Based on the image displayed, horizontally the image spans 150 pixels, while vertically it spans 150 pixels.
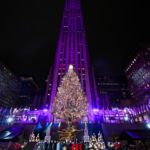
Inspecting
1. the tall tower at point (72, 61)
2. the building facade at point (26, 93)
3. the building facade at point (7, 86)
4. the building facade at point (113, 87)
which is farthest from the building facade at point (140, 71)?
the building facade at point (7, 86)

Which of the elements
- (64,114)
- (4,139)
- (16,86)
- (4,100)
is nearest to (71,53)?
(64,114)

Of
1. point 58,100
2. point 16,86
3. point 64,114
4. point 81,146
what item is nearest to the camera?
point 81,146

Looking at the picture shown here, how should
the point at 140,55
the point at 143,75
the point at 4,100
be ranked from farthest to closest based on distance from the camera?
1. the point at 4,100
2. the point at 140,55
3. the point at 143,75

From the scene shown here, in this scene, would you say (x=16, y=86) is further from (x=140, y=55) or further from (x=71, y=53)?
(x=140, y=55)

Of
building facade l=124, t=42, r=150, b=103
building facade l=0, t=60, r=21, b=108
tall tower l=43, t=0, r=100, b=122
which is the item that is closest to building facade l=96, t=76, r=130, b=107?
building facade l=124, t=42, r=150, b=103

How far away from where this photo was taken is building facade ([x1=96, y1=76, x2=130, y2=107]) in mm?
89912

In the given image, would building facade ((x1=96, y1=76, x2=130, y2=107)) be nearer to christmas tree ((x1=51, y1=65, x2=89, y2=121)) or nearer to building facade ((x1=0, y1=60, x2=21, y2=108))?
christmas tree ((x1=51, y1=65, x2=89, y2=121))

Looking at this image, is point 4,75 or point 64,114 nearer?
point 64,114

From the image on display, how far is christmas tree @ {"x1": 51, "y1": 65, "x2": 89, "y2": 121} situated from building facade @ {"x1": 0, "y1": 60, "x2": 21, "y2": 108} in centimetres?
7543

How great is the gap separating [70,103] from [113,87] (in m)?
89.3

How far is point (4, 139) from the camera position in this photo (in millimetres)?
13977

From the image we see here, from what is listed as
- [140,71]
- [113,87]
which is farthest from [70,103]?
[113,87]

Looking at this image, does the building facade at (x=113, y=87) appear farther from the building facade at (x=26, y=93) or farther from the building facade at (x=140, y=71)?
the building facade at (x=26, y=93)

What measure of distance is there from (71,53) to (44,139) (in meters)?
42.2
